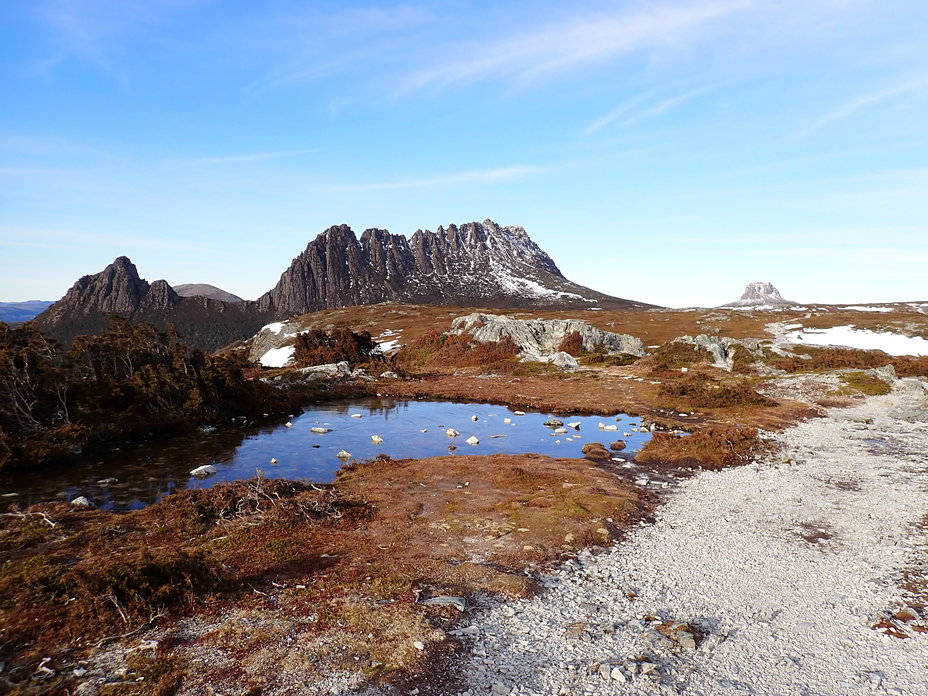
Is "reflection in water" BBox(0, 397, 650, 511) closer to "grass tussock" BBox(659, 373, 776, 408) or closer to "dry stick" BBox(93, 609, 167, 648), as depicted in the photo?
"grass tussock" BBox(659, 373, 776, 408)

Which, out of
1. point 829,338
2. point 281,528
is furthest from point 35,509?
point 829,338

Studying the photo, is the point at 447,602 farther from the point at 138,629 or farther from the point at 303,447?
the point at 303,447

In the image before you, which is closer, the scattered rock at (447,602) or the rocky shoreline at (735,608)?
the rocky shoreline at (735,608)

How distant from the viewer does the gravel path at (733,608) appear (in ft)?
29.1

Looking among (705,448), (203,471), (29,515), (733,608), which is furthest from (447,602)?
(705,448)

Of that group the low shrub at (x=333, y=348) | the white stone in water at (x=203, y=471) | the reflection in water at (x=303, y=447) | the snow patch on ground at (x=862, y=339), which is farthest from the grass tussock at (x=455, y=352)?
the snow patch on ground at (x=862, y=339)

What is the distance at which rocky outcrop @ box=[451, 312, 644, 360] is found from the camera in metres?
68.4

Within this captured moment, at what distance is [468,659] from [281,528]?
27.7 feet

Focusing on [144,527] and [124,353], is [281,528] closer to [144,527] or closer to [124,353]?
[144,527]

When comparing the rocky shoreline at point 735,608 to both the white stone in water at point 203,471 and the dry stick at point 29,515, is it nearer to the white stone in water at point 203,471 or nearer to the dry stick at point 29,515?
the dry stick at point 29,515

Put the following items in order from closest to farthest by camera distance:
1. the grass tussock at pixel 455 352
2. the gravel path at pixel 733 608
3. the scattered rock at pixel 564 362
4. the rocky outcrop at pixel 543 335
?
the gravel path at pixel 733 608 < the scattered rock at pixel 564 362 < the grass tussock at pixel 455 352 < the rocky outcrop at pixel 543 335

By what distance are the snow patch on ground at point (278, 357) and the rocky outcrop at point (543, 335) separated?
27.5 m

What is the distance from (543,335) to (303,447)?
163 feet

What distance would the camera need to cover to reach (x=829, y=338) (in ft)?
251
